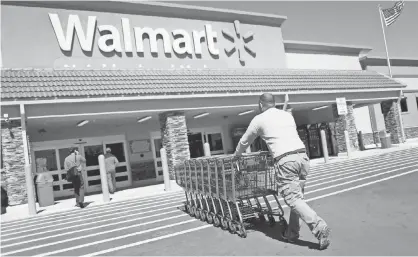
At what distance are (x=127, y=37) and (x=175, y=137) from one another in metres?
6.67

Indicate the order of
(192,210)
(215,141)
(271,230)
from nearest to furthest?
1. (271,230)
2. (192,210)
3. (215,141)

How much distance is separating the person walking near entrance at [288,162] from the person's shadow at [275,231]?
0.13 meters

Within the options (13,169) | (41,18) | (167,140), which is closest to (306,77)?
(167,140)

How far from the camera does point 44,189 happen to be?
12.0 m

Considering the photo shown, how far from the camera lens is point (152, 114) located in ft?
51.7

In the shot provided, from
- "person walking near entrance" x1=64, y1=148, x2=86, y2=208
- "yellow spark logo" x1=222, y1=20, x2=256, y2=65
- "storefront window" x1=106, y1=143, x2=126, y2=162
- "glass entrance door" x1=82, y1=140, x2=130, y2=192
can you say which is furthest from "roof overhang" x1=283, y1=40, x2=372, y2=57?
"person walking near entrance" x1=64, y1=148, x2=86, y2=208

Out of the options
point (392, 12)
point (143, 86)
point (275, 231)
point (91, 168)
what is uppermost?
point (392, 12)

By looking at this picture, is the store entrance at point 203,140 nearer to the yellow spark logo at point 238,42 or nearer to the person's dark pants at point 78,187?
the yellow spark logo at point 238,42

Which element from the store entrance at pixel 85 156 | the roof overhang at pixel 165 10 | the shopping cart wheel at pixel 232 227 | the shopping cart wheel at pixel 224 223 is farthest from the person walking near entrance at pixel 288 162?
the roof overhang at pixel 165 10

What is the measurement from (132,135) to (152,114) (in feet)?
10.5

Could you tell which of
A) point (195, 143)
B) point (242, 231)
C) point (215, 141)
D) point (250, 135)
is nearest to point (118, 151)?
point (195, 143)

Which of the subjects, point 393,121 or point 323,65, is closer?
point 393,121

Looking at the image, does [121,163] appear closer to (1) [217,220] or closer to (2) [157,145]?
(2) [157,145]

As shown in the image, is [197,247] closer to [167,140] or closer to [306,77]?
[167,140]
